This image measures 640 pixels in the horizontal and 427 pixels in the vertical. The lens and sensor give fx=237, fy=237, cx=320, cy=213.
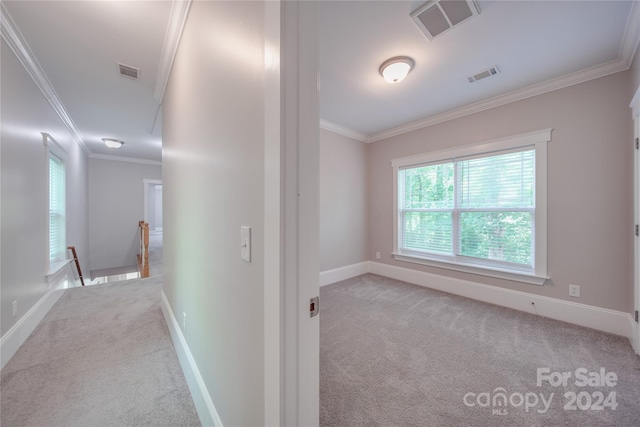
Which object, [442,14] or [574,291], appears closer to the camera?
[442,14]

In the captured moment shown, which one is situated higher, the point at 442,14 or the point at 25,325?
the point at 442,14

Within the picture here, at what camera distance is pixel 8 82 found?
194cm

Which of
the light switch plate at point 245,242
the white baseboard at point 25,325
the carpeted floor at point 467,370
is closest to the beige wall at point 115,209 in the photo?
the white baseboard at point 25,325

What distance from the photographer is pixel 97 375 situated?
166 centimetres

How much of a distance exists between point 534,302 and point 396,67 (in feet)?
9.68

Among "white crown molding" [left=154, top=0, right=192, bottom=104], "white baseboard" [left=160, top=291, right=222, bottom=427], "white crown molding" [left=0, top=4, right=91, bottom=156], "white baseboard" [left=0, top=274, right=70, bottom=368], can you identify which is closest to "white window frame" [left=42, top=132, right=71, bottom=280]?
"white baseboard" [left=0, top=274, right=70, bottom=368]

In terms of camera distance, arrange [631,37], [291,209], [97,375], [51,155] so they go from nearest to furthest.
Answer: [291,209], [97,375], [631,37], [51,155]

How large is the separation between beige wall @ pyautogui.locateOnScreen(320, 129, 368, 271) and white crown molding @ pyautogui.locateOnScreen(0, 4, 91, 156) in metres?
3.07

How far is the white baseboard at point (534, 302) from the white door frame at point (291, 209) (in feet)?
10.4

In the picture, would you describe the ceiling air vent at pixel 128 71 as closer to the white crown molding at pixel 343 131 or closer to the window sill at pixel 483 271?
the white crown molding at pixel 343 131

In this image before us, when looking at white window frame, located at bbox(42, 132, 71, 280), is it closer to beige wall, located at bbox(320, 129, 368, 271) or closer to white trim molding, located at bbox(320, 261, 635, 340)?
beige wall, located at bbox(320, 129, 368, 271)

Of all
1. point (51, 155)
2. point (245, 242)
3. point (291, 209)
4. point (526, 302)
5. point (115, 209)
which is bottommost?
point (526, 302)

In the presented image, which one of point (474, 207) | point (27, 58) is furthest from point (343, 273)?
point (27, 58)

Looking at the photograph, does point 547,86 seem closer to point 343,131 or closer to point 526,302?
point 526,302
